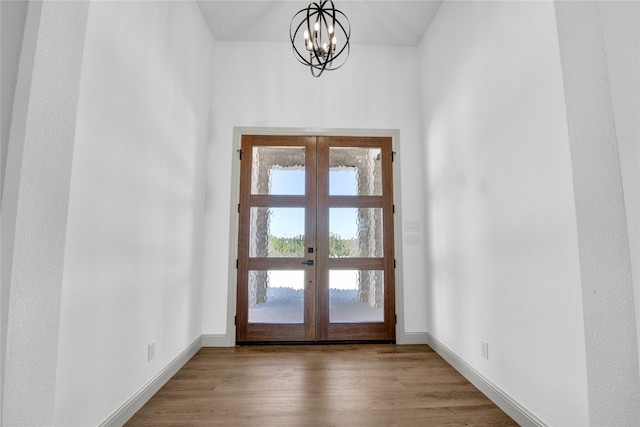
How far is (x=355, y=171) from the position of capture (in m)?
3.60

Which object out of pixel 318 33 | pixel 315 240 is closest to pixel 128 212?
pixel 315 240

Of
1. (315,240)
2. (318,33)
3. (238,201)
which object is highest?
(318,33)

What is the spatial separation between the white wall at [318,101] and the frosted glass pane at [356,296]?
0.36m

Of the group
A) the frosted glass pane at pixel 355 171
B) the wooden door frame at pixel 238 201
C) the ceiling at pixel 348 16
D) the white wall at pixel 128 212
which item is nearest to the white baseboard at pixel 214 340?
the wooden door frame at pixel 238 201

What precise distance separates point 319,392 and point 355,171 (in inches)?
94.7

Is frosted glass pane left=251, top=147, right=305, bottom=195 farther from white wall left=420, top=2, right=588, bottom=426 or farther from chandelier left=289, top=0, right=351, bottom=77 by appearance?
white wall left=420, top=2, right=588, bottom=426

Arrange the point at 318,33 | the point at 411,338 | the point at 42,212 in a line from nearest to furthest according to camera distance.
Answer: the point at 42,212 < the point at 318,33 < the point at 411,338

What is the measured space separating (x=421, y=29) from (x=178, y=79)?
2.84 m

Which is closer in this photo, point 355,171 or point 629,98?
point 629,98

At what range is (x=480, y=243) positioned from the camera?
7.55ft

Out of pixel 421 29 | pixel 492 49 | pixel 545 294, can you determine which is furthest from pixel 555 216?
pixel 421 29

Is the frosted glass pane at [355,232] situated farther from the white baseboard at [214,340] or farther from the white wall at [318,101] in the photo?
the white baseboard at [214,340]

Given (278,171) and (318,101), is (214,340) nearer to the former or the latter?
(278,171)

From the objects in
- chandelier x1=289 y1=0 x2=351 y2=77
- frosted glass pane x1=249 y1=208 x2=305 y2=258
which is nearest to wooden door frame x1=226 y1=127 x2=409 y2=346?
frosted glass pane x1=249 y1=208 x2=305 y2=258
